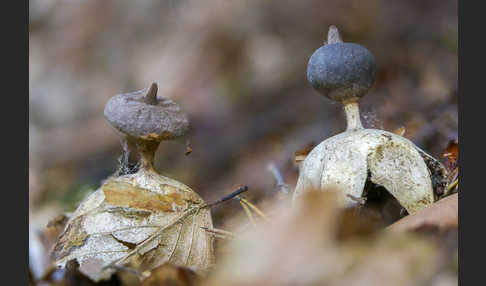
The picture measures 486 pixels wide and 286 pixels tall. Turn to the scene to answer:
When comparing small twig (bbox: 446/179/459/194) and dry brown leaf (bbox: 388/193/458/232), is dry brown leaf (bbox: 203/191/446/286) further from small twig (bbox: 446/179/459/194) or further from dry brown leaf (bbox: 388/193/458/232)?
small twig (bbox: 446/179/459/194)

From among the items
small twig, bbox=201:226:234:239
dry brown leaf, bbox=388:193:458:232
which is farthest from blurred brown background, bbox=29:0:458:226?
dry brown leaf, bbox=388:193:458:232

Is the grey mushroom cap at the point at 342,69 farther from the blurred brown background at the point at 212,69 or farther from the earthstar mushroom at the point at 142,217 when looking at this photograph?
the blurred brown background at the point at 212,69

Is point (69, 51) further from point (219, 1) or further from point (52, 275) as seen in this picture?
point (52, 275)

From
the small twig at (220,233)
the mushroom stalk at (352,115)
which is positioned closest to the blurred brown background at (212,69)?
the mushroom stalk at (352,115)

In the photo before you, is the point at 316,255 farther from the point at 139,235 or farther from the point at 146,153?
the point at 146,153

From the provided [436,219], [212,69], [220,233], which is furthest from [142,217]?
[212,69]
